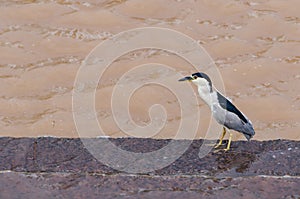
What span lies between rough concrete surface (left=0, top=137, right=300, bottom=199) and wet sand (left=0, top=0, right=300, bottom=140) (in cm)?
124

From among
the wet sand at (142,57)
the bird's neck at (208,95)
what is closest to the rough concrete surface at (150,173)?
the bird's neck at (208,95)

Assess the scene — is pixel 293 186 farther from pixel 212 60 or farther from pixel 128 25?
pixel 128 25

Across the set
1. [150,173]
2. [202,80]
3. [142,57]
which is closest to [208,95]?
[202,80]

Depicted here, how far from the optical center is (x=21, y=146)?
2.96m

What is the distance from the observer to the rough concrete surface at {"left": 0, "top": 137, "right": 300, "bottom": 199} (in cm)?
259

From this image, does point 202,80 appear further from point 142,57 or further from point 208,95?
point 142,57

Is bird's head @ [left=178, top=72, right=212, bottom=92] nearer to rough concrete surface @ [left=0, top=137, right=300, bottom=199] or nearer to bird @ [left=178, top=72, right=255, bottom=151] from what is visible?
bird @ [left=178, top=72, right=255, bottom=151]

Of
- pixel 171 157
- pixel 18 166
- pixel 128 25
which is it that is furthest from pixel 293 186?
pixel 128 25

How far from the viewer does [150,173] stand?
278 centimetres

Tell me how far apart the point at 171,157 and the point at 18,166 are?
679mm

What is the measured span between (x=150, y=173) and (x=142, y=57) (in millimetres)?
2433

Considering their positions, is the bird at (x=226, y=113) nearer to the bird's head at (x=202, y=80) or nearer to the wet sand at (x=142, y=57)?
the bird's head at (x=202, y=80)

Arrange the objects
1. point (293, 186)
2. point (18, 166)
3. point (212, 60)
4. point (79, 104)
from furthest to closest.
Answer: point (212, 60), point (79, 104), point (18, 166), point (293, 186)

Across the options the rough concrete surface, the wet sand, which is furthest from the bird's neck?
the wet sand
